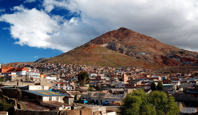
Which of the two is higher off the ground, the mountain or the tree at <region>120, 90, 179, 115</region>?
the mountain

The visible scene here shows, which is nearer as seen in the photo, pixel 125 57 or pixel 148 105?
pixel 148 105

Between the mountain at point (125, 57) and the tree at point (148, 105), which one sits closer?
the tree at point (148, 105)

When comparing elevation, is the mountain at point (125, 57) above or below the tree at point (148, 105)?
above

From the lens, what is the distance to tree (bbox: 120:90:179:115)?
78.2 ft

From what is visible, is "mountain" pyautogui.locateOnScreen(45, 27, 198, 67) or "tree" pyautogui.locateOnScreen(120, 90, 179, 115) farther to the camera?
"mountain" pyautogui.locateOnScreen(45, 27, 198, 67)

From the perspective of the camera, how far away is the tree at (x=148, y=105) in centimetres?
2383

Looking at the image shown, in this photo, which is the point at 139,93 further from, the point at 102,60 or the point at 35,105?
the point at 102,60

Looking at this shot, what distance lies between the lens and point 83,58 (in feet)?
483

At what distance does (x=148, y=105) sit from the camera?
79.8 feet

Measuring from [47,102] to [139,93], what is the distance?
10.9m

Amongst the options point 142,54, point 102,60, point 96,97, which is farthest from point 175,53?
point 96,97

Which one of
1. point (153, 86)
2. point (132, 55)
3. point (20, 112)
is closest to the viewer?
point (20, 112)

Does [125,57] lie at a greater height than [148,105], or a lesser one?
greater

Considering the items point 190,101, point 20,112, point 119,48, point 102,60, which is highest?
point 119,48
